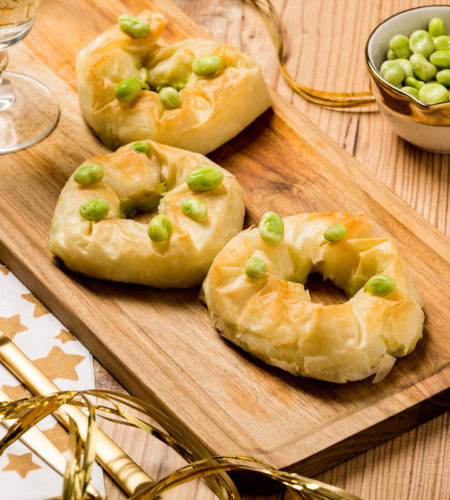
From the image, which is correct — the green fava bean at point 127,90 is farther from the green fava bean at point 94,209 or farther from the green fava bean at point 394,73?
the green fava bean at point 394,73

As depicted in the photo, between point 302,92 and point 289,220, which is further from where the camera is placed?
point 302,92

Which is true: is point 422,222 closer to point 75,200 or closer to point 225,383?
point 225,383

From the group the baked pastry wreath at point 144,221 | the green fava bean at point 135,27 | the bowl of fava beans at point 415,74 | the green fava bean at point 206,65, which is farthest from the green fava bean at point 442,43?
the green fava bean at point 135,27

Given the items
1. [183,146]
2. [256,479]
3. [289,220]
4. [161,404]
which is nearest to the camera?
[256,479]

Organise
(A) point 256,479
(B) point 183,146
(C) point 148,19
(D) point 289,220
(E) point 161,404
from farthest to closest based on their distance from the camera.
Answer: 1. (C) point 148,19
2. (B) point 183,146
3. (D) point 289,220
4. (E) point 161,404
5. (A) point 256,479

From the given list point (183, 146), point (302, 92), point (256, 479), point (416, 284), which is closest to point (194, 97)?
point (183, 146)

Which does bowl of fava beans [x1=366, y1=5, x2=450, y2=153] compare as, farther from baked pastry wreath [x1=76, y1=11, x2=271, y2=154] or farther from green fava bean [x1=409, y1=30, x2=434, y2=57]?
baked pastry wreath [x1=76, y1=11, x2=271, y2=154]
